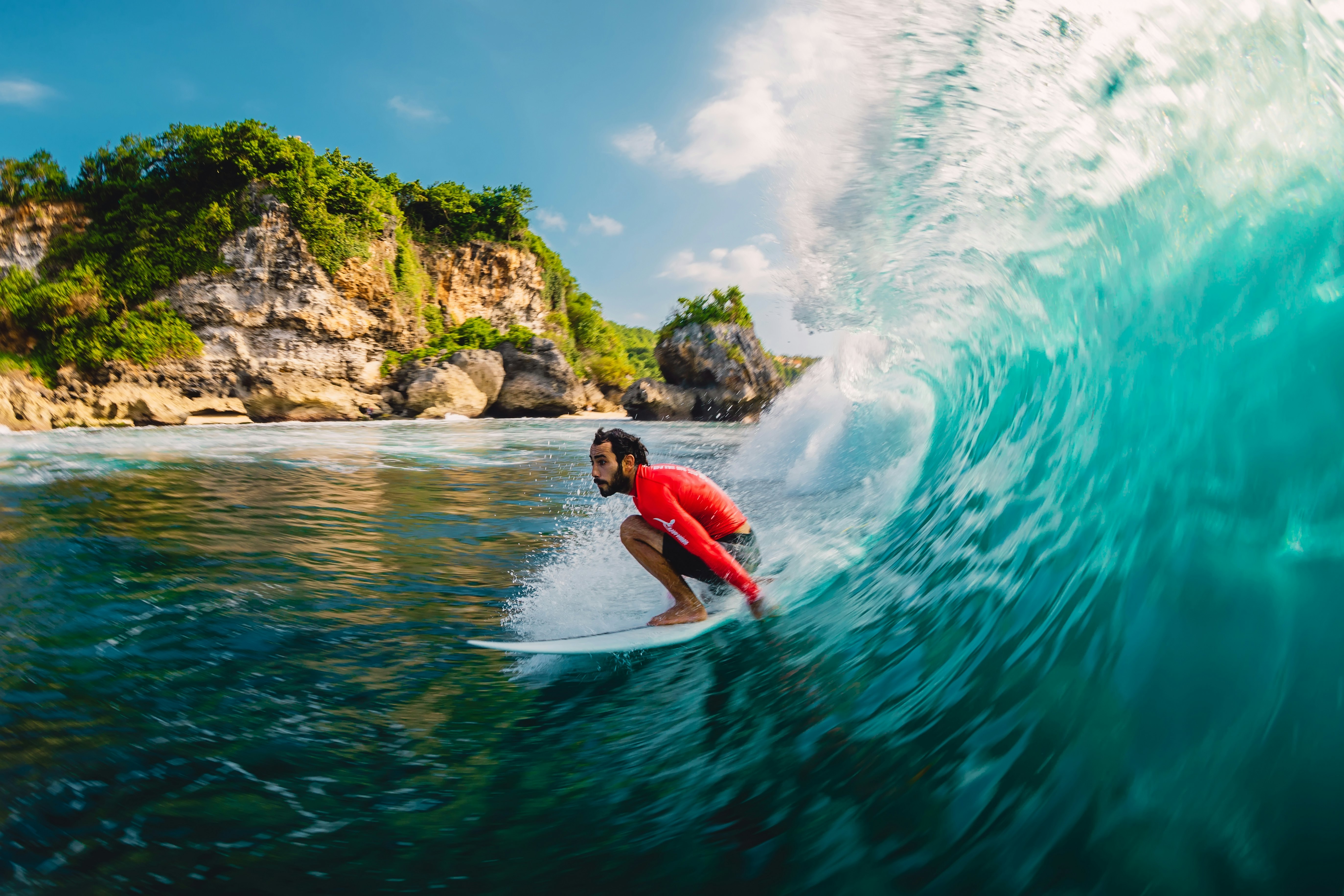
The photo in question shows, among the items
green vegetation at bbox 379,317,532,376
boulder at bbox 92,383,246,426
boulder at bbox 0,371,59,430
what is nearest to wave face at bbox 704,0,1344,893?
boulder at bbox 0,371,59,430

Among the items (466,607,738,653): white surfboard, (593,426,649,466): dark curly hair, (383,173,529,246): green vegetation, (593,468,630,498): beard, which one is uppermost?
(383,173,529,246): green vegetation

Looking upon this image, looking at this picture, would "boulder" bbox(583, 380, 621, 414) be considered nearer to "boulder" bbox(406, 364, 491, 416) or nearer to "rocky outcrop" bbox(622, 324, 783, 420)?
"rocky outcrop" bbox(622, 324, 783, 420)

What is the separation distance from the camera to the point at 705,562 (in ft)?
10.3

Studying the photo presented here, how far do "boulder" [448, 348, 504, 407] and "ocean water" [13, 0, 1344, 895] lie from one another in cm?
2810

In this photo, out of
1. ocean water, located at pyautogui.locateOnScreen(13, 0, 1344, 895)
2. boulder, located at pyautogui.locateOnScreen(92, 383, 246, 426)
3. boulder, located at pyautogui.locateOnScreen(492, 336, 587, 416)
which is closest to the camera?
ocean water, located at pyautogui.locateOnScreen(13, 0, 1344, 895)

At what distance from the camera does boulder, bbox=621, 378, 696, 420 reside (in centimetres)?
3731

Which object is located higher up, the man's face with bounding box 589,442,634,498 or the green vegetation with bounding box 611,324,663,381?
the green vegetation with bounding box 611,324,663,381

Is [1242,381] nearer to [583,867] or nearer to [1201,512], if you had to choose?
[1201,512]

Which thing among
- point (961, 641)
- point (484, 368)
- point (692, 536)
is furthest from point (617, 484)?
point (484, 368)

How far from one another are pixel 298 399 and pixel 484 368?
28.9 ft

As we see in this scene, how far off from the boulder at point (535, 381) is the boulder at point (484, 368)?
0.66 meters

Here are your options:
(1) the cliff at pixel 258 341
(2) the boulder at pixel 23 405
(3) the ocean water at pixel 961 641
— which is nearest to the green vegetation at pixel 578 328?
(1) the cliff at pixel 258 341

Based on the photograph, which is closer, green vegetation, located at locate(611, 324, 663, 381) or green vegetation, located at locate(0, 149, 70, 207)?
green vegetation, located at locate(0, 149, 70, 207)

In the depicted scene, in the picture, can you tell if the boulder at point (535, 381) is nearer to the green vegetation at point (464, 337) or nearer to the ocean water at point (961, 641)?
the green vegetation at point (464, 337)
